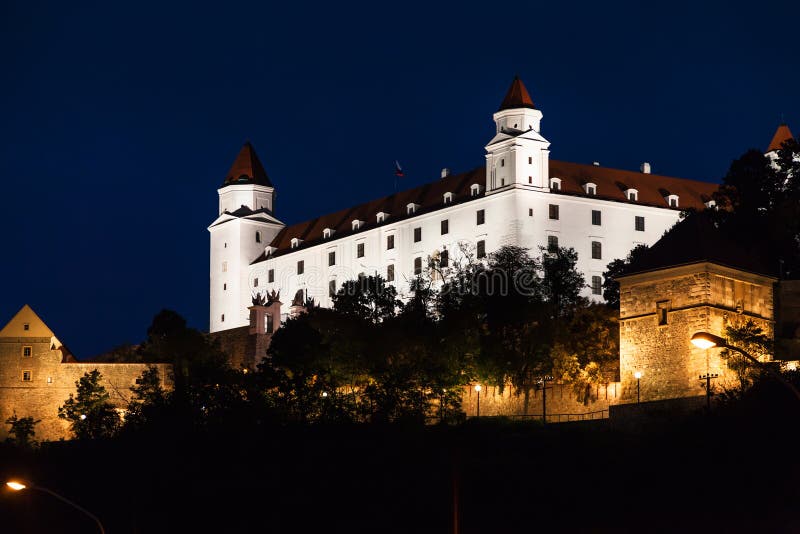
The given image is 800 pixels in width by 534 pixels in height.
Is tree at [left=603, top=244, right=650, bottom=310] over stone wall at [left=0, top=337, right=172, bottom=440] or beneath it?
over

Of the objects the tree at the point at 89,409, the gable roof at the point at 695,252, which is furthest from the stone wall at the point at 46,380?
the gable roof at the point at 695,252

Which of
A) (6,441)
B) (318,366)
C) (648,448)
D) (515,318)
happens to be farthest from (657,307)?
(6,441)

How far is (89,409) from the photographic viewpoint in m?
85.9

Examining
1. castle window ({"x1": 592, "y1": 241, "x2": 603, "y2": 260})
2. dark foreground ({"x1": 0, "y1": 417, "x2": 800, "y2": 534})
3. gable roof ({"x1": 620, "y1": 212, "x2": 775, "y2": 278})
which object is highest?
castle window ({"x1": 592, "y1": 241, "x2": 603, "y2": 260})

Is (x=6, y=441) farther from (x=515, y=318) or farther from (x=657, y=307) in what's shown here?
(x=657, y=307)

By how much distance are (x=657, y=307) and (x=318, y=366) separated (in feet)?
71.6

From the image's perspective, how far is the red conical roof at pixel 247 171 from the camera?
4751 inches

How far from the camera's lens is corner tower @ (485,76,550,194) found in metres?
91.9

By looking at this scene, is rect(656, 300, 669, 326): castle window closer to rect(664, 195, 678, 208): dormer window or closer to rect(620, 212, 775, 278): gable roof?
rect(620, 212, 775, 278): gable roof

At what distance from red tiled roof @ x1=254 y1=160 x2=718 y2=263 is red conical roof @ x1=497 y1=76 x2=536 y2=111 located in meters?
4.18

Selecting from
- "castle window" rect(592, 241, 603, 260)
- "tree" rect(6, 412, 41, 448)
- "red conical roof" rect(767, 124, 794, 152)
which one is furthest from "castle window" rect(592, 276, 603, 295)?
"tree" rect(6, 412, 41, 448)

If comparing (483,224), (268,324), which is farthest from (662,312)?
(268,324)

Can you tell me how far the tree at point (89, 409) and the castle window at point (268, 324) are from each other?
10.5 m

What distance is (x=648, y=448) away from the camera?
2064 inches
